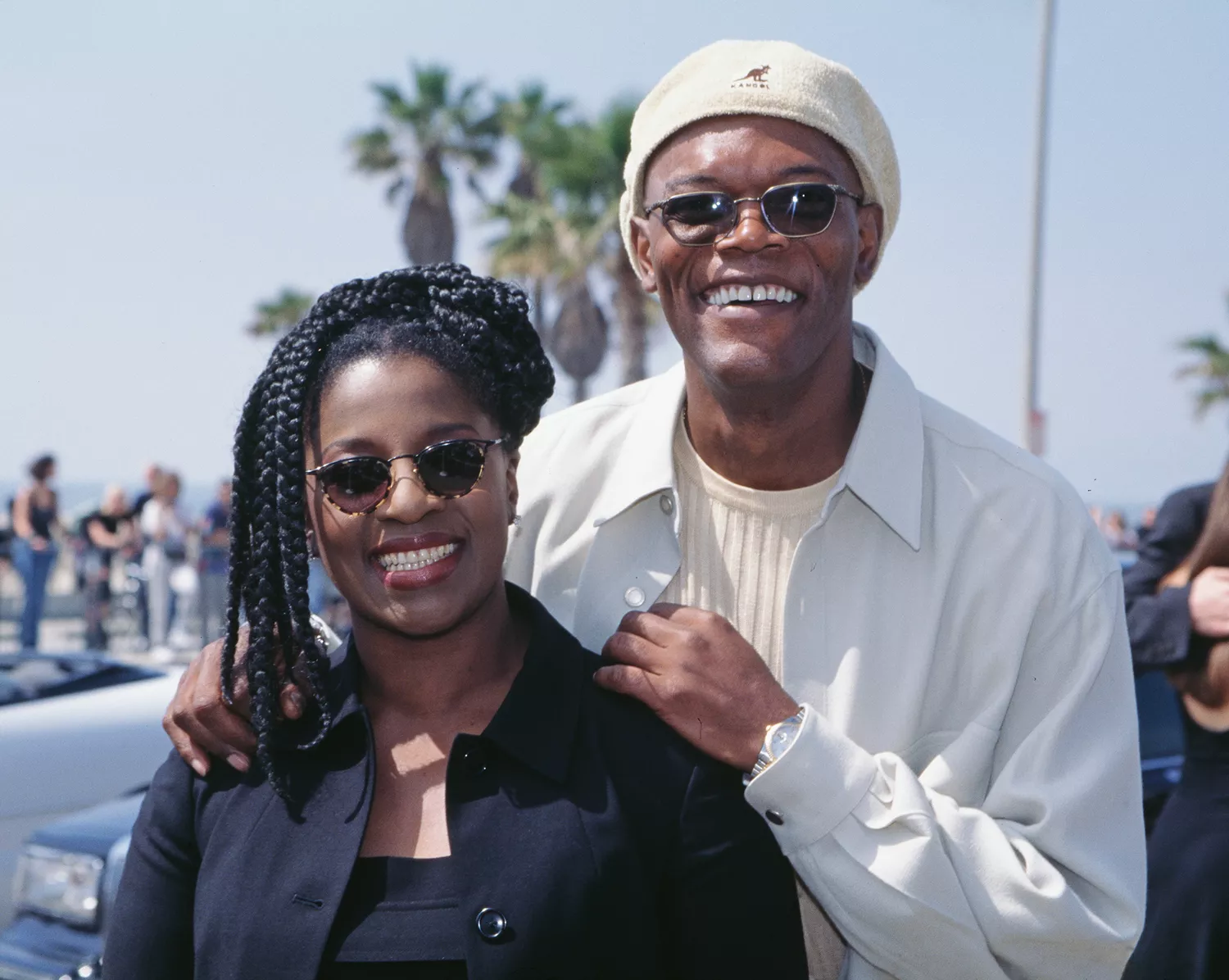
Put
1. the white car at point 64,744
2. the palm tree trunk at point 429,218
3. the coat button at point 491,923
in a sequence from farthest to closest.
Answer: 1. the palm tree trunk at point 429,218
2. the white car at point 64,744
3. the coat button at point 491,923

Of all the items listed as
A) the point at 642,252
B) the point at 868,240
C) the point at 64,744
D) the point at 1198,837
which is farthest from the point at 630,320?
the point at 868,240

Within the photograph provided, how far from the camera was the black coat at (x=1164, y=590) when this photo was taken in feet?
12.6

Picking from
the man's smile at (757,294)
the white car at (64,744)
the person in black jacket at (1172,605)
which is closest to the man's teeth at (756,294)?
the man's smile at (757,294)

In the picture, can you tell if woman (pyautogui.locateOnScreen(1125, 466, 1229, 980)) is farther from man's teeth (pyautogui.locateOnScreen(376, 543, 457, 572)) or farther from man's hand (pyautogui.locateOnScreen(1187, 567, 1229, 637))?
man's teeth (pyautogui.locateOnScreen(376, 543, 457, 572))

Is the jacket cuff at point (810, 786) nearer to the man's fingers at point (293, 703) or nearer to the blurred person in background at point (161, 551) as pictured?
the man's fingers at point (293, 703)

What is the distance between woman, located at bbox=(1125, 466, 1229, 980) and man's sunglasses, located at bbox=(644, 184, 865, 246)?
1.93 meters

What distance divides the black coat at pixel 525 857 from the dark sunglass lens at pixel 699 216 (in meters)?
0.85

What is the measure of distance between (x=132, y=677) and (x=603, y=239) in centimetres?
1945

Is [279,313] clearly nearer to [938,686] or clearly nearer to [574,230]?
[574,230]

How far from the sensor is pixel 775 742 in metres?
2.20

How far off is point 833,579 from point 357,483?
90 centimetres

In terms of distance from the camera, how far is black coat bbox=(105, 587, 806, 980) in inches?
80.3

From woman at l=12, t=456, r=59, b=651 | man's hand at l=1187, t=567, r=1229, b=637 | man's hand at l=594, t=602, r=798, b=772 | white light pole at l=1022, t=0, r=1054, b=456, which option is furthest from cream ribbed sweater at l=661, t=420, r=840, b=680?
woman at l=12, t=456, r=59, b=651

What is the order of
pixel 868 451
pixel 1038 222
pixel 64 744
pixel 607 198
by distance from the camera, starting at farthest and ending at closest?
pixel 607 198, pixel 1038 222, pixel 64 744, pixel 868 451
